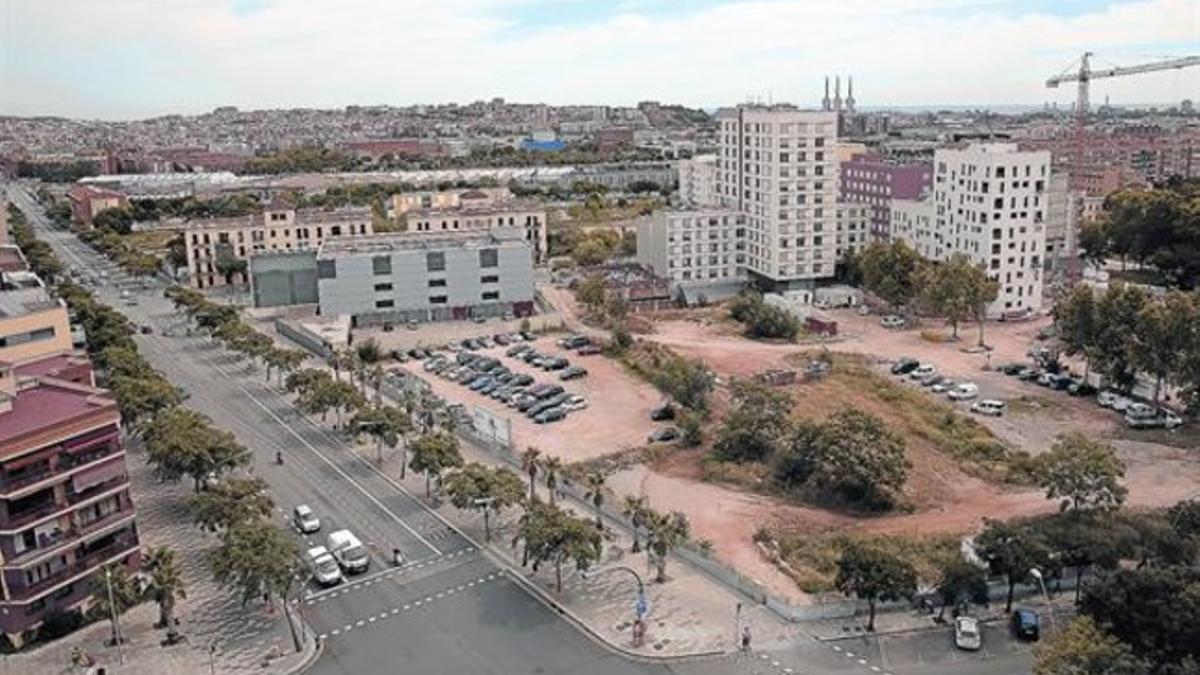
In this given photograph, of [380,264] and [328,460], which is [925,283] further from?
[328,460]

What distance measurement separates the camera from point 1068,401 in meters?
36.2

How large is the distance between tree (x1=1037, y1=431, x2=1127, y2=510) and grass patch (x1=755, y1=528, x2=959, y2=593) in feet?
8.93

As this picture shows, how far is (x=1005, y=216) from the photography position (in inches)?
1919

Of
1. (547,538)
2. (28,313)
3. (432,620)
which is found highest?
(28,313)

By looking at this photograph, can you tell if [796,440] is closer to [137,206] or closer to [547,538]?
[547,538]

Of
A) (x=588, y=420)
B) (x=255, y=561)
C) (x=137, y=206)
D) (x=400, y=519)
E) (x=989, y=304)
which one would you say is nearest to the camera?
(x=255, y=561)

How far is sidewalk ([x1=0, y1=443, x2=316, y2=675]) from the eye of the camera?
773 inches

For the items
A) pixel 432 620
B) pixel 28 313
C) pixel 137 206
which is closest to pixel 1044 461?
pixel 432 620

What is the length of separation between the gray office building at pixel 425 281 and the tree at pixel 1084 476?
32.4 metres

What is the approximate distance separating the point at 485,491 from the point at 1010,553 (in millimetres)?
11851

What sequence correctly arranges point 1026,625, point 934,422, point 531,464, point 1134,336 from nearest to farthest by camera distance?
point 1026,625 < point 531,464 < point 934,422 < point 1134,336

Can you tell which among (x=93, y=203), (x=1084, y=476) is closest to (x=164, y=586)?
(x=1084, y=476)

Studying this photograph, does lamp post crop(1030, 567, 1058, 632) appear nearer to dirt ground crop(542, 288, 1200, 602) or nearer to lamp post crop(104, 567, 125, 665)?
dirt ground crop(542, 288, 1200, 602)

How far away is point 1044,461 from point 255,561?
18465 mm
